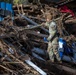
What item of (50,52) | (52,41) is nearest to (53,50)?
(50,52)

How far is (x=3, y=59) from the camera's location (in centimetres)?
770

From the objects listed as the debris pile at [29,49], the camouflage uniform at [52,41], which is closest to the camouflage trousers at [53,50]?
the camouflage uniform at [52,41]

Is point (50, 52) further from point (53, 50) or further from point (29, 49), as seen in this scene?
Answer: point (29, 49)

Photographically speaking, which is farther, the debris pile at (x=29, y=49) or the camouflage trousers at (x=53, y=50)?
the camouflage trousers at (x=53, y=50)

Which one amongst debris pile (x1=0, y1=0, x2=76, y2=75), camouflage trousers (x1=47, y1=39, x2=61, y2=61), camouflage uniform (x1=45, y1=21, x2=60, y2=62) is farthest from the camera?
camouflage trousers (x1=47, y1=39, x2=61, y2=61)

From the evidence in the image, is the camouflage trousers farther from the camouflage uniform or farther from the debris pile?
the debris pile

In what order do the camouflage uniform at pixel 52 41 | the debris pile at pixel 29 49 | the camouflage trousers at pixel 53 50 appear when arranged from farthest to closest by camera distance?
the camouflage trousers at pixel 53 50 → the camouflage uniform at pixel 52 41 → the debris pile at pixel 29 49

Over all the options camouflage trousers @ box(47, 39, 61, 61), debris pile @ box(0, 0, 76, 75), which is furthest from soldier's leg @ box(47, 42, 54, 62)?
debris pile @ box(0, 0, 76, 75)

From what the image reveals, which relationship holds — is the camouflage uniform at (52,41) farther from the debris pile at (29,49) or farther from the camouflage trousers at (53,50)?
the debris pile at (29,49)

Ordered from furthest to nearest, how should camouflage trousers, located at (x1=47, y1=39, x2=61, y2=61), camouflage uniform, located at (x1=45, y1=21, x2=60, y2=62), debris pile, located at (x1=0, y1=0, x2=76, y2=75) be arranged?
camouflage trousers, located at (x1=47, y1=39, x2=61, y2=61) → camouflage uniform, located at (x1=45, y1=21, x2=60, y2=62) → debris pile, located at (x1=0, y1=0, x2=76, y2=75)

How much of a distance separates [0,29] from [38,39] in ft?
5.35

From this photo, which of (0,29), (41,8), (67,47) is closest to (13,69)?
(67,47)

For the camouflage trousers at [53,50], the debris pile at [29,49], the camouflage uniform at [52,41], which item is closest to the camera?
the debris pile at [29,49]

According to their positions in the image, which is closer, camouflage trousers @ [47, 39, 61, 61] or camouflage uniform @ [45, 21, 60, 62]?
camouflage uniform @ [45, 21, 60, 62]
